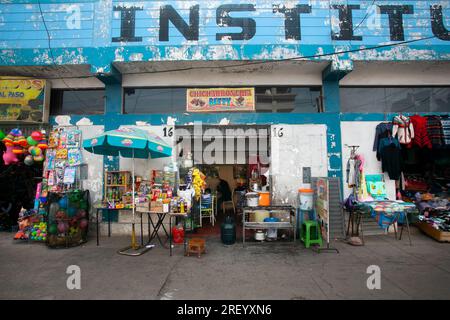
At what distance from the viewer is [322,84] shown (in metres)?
8.42

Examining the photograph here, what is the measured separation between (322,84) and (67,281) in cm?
833

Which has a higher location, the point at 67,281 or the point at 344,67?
the point at 344,67

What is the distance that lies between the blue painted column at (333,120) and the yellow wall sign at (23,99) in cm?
878

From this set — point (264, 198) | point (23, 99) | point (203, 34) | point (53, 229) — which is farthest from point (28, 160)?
point (264, 198)

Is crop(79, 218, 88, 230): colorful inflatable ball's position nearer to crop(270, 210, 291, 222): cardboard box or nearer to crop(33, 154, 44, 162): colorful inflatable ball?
crop(33, 154, 44, 162): colorful inflatable ball

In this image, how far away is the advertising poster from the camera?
6.31 metres

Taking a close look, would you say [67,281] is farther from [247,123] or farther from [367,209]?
[367,209]

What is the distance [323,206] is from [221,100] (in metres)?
4.32

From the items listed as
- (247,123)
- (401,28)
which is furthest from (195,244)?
(401,28)

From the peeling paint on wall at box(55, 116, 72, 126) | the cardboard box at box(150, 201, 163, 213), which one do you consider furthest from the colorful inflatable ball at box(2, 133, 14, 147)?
the cardboard box at box(150, 201, 163, 213)

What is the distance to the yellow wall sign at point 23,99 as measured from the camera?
8.16 metres

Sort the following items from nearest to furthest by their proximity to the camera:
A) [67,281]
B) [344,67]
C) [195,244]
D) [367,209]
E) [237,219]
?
[67,281], [195,244], [367,209], [344,67], [237,219]

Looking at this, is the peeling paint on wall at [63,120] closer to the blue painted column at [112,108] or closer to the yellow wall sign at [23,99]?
the yellow wall sign at [23,99]

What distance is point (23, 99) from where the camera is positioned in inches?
324
